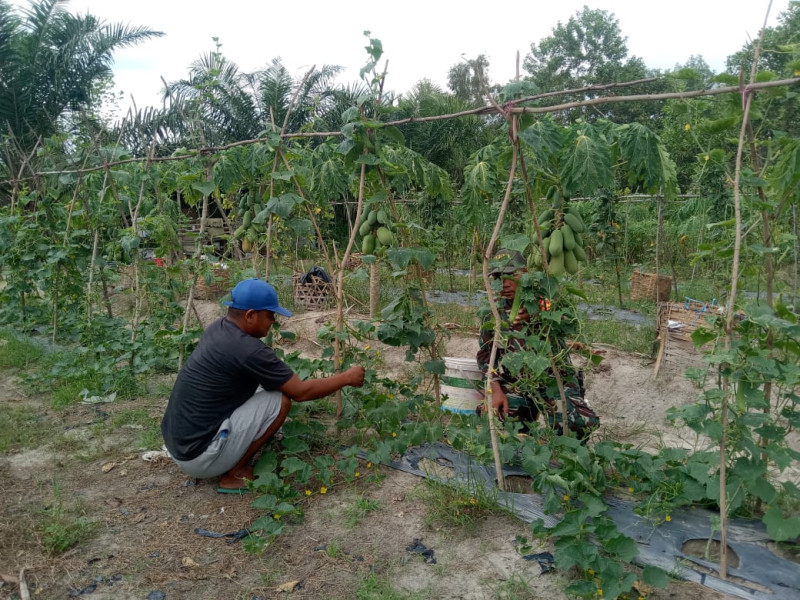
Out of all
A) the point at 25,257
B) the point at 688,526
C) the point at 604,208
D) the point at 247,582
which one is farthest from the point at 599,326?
the point at 25,257

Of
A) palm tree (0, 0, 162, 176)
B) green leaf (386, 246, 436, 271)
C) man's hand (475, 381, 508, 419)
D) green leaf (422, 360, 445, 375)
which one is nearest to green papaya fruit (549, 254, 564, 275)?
green leaf (386, 246, 436, 271)

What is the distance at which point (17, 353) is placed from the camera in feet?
19.7

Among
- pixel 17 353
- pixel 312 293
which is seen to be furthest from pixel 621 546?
pixel 312 293

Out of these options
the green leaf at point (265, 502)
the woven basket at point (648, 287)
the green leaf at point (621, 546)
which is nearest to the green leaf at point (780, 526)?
the green leaf at point (621, 546)

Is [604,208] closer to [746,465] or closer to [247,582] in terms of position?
[746,465]

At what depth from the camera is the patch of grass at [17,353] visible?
582cm

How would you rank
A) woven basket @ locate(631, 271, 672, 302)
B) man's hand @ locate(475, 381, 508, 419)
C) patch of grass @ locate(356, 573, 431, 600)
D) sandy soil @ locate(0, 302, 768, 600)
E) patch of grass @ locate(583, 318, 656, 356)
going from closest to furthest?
1. patch of grass @ locate(356, 573, 431, 600)
2. sandy soil @ locate(0, 302, 768, 600)
3. man's hand @ locate(475, 381, 508, 419)
4. patch of grass @ locate(583, 318, 656, 356)
5. woven basket @ locate(631, 271, 672, 302)

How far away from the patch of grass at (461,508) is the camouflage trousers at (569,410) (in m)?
0.56

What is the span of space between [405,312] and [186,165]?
85.9 inches

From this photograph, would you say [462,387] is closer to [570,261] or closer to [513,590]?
[570,261]

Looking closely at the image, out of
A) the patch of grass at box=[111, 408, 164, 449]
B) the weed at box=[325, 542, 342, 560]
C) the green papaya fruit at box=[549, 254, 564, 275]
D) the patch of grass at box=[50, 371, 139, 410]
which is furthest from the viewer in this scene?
the patch of grass at box=[50, 371, 139, 410]

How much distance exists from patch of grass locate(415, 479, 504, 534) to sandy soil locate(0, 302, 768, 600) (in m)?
0.04

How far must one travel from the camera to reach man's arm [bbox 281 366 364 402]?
3252 mm

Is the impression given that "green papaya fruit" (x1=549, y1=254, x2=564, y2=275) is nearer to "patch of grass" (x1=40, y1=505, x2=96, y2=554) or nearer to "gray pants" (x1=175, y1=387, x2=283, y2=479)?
"gray pants" (x1=175, y1=387, x2=283, y2=479)
